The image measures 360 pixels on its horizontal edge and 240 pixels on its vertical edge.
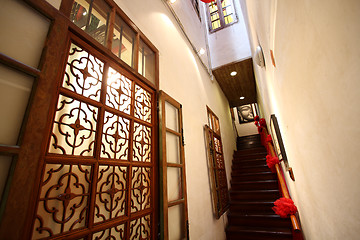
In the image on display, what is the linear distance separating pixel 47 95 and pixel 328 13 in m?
1.20

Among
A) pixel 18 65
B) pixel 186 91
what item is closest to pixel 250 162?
pixel 186 91

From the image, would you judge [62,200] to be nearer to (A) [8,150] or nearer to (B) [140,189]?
(A) [8,150]

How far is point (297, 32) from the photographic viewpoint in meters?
0.72

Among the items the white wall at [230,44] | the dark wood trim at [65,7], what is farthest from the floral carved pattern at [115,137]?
the white wall at [230,44]

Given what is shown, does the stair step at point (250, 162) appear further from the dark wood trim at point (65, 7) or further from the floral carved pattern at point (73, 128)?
the dark wood trim at point (65, 7)

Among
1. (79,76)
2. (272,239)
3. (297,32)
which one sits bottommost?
(272,239)

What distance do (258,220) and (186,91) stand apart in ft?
9.86

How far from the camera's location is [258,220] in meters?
3.40

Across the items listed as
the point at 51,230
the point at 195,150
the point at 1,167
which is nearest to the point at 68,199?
the point at 51,230

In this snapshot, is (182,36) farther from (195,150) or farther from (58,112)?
(58,112)

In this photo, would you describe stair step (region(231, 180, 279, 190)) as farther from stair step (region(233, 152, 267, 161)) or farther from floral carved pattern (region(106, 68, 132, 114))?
floral carved pattern (region(106, 68, 132, 114))

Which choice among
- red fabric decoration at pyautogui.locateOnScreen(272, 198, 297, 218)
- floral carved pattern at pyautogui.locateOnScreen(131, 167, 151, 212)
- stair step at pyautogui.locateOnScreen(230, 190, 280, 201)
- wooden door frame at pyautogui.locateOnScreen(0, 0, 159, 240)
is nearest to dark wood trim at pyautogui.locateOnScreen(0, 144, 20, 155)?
wooden door frame at pyautogui.locateOnScreen(0, 0, 159, 240)

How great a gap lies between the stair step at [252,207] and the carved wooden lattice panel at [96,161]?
311 centimetres

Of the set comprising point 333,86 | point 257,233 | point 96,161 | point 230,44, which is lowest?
point 257,233
